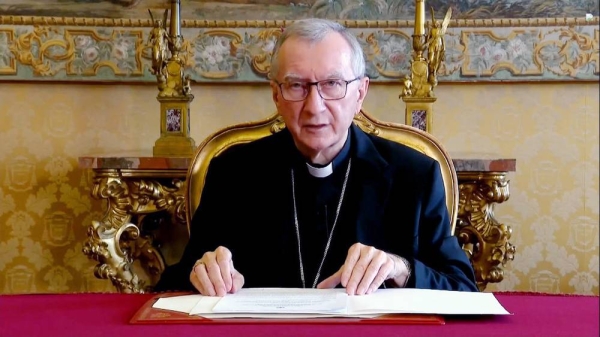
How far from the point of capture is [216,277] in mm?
1438

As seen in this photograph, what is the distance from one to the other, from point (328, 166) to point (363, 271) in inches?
25.2

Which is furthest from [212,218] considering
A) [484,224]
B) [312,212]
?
[484,224]

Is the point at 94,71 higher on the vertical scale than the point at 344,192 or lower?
higher

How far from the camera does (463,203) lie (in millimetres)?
2600

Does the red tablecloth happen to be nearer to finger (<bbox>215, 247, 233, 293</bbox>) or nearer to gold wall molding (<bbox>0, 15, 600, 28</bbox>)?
finger (<bbox>215, 247, 233, 293</bbox>)

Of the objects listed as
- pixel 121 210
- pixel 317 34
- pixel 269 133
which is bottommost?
pixel 121 210

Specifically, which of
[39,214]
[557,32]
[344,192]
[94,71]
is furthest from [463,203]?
[39,214]

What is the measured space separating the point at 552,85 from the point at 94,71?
2.01m

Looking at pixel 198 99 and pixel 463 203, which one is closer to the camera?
pixel 463 203

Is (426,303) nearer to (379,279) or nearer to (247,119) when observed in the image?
(379,279)

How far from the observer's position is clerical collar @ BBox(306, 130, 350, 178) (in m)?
2.00

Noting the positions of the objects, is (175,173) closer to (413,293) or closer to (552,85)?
(413,293)

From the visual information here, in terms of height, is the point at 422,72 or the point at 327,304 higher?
the point at 422,72

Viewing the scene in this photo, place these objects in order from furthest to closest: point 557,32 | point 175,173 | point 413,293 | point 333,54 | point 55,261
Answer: point 55,261, point 557,32, point 175,173, point 333,54, point 413,293
